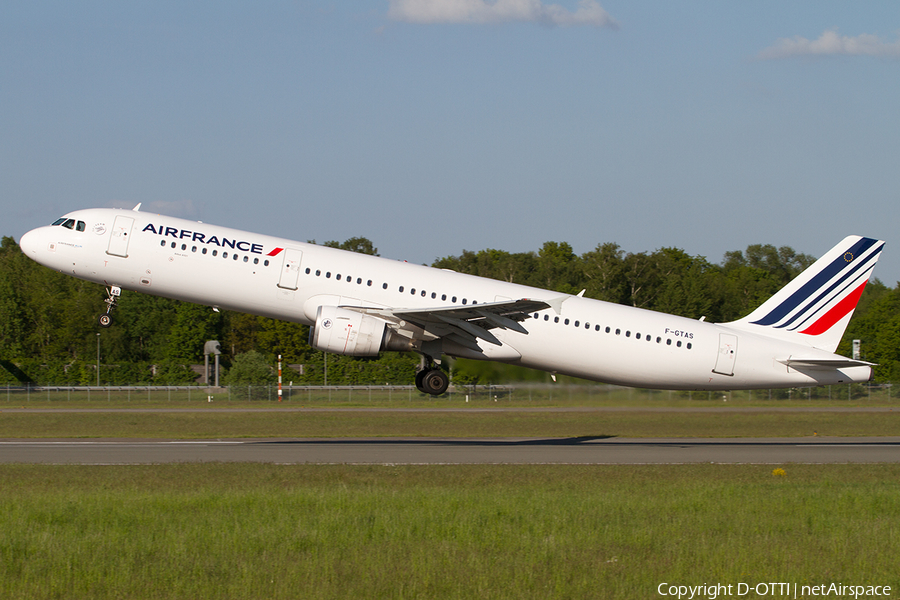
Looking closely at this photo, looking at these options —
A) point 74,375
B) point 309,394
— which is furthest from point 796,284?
point 74,375

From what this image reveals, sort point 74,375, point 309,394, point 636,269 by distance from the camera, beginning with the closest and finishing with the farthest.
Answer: point 309,394 → point 74,375 → point 636,269

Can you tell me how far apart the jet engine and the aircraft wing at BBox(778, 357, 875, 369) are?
46.4ft

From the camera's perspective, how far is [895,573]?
1266 cm

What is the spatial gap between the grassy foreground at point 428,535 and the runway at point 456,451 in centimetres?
489

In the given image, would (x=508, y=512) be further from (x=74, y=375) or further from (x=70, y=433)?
(x=74, y=375)

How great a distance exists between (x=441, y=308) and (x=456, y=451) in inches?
215

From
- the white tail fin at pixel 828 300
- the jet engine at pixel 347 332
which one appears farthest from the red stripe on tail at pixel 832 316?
the jet engine at pixel 347 332

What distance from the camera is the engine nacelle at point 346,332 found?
26500mm

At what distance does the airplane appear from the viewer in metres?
26.8

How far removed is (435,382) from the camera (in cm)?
2872

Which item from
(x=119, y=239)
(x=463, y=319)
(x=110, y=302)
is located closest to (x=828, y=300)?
(x=463, y=319)

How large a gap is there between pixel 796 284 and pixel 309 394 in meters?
36.8

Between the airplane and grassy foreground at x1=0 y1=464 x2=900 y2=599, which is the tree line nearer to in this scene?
the airplane

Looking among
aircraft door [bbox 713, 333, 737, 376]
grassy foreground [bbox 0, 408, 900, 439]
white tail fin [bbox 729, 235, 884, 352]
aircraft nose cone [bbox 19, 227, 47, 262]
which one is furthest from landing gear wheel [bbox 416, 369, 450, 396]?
aircraft nose cone [bbox 19, 227, 47, 262]
